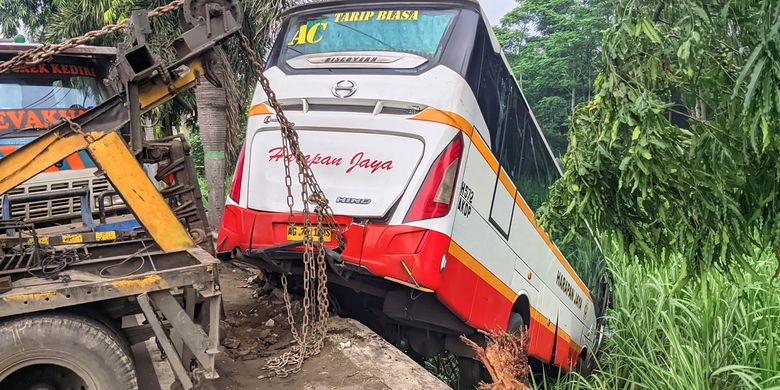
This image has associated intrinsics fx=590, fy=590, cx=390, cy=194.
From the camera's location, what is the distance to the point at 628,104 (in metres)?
2.56

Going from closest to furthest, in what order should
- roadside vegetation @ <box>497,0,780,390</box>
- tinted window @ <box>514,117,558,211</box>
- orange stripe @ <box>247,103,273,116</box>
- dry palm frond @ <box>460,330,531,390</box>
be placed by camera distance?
roadside vegetation @ <box>497,0,780,390</box> < dry palm frond @ <box>460,330,531,390</box> < orange stripe @ <box>247,103,273,116</box> < tinted window @ <box>514,117,558,211</box>

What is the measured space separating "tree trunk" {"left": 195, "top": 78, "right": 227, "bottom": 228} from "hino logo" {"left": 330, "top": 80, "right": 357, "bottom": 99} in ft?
17.8

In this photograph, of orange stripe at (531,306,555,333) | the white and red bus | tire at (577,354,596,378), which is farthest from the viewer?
tire at (577,354,596,378)

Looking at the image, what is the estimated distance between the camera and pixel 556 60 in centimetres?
2817

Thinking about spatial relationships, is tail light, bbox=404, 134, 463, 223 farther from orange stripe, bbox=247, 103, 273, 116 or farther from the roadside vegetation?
orange stripe, bbox=247, 103, 273, 116

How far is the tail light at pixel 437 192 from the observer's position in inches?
162

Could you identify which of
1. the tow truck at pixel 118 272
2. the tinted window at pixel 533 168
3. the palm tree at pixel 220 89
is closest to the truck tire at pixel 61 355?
the tow truck at pixel 118 272

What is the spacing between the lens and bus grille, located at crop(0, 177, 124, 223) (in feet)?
16.6

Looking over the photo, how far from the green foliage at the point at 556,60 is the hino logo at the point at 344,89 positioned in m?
23.4

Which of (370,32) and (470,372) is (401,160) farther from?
(470,372)

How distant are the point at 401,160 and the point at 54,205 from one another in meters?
3.27

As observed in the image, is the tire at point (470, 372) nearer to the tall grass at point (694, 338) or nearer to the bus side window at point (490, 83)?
the tall grass at point (694, 338)

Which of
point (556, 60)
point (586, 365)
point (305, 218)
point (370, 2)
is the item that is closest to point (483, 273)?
point (305, 218)

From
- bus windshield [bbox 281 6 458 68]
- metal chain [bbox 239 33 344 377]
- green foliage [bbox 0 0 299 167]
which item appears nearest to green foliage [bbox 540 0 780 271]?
bus windshield [bbox 281 6 458 68]
